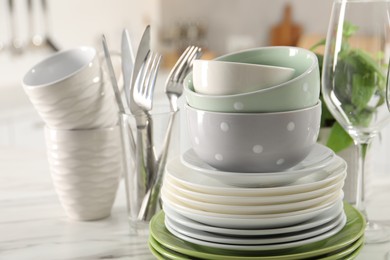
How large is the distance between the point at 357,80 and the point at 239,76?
0.58 ft

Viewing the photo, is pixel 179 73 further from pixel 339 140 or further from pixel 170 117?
pixel 339 140

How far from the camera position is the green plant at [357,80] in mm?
765

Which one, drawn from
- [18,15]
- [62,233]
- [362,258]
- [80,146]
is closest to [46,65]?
[80,146]

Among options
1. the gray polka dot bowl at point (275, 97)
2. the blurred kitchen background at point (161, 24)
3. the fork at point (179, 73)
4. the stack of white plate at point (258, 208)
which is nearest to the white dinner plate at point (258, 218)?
the stack of white plate at point (258, 208)

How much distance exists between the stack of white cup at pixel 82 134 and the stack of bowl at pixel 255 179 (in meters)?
0.20

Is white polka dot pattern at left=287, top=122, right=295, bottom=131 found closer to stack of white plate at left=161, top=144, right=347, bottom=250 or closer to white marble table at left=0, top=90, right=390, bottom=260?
stack of white plate at left=161, top=144, right=347, bottom=250

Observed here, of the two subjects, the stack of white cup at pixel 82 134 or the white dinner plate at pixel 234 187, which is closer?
the white dinner plate at pixel 234 187

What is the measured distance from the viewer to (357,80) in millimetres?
773

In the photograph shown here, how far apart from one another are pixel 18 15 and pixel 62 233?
2.50 meters

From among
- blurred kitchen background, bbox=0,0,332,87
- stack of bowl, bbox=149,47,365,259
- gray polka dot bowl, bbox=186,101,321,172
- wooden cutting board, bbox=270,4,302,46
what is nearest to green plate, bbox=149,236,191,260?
stack of bowl, bbox=149,47,365,259

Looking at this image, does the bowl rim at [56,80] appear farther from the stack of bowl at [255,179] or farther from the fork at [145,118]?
the stack of bowl at [255,179]

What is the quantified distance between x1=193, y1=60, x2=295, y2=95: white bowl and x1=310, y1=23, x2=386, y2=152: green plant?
10 cm

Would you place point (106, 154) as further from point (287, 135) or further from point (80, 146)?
point (287, 135)

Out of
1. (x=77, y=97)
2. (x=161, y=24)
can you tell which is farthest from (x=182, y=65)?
(x=161, y=24)
